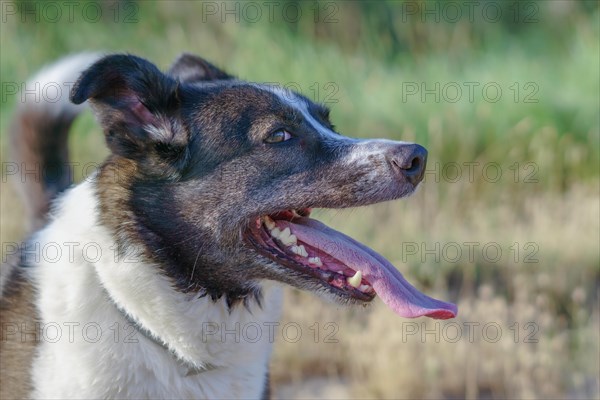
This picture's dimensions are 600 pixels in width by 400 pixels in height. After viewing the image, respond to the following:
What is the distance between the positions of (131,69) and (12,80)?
234 inches

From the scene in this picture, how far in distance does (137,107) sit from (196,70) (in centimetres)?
68

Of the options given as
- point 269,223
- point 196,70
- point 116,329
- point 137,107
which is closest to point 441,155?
point 196,70

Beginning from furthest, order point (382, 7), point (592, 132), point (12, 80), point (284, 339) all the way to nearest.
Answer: point (382, 7)
point (12, 80)
point (592, 132)
point (284, 339)

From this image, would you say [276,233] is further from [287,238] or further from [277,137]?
[277,137]

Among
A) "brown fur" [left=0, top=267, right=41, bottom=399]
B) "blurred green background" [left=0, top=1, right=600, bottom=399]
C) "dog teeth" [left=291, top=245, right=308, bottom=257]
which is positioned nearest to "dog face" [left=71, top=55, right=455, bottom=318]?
"dog teeth" [left=291, top=245, right=308, bottom=257]

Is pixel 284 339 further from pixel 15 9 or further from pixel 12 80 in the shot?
pixel 15 9

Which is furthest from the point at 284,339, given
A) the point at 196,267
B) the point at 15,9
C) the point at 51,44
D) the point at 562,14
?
the point at 562,14

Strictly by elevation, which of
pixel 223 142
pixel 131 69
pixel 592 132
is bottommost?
pixel 592 132

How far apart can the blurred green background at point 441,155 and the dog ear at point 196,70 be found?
0.75 metres

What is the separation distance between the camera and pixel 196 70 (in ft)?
12.6

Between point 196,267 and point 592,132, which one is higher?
point 196,267

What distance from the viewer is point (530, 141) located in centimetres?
701

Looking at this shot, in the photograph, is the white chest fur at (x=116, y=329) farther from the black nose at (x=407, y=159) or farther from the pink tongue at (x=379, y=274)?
the black nose at (x=407, y=159)

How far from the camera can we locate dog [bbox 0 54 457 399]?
3061 mm
